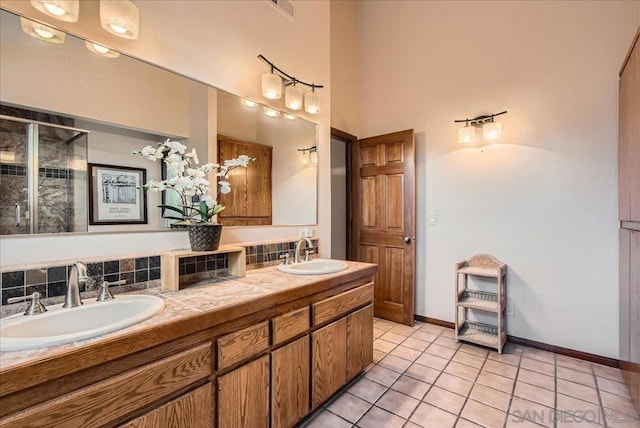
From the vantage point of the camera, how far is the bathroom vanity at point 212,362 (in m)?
0.83

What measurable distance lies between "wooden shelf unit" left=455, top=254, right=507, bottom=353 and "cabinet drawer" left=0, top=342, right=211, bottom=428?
2.38 metres

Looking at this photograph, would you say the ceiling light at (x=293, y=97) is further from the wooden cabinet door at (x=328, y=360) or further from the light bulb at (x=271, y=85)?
the wooden cabinet door at (x=328, y=360)

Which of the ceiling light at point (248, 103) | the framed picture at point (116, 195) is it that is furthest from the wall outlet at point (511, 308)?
the framed picture at point (116, 195)

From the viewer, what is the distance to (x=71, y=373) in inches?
33.4

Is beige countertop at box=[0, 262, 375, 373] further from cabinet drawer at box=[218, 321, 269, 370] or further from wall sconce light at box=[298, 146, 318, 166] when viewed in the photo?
wall sconce light at box=[298, 146, 318, 166]

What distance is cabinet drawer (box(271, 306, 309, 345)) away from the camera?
1.49 metres

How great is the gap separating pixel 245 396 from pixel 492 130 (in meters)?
2.85

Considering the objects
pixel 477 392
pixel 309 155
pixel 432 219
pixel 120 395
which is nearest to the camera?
pixel 120 395

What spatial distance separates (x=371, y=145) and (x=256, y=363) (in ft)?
8.95

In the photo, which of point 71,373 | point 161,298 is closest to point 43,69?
point 161,298

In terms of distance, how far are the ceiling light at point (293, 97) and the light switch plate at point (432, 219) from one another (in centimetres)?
183

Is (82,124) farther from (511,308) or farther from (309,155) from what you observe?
(511,308)

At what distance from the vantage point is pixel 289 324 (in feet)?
5.15

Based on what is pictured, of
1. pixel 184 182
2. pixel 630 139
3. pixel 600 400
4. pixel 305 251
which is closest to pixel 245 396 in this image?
pixel 184 182
